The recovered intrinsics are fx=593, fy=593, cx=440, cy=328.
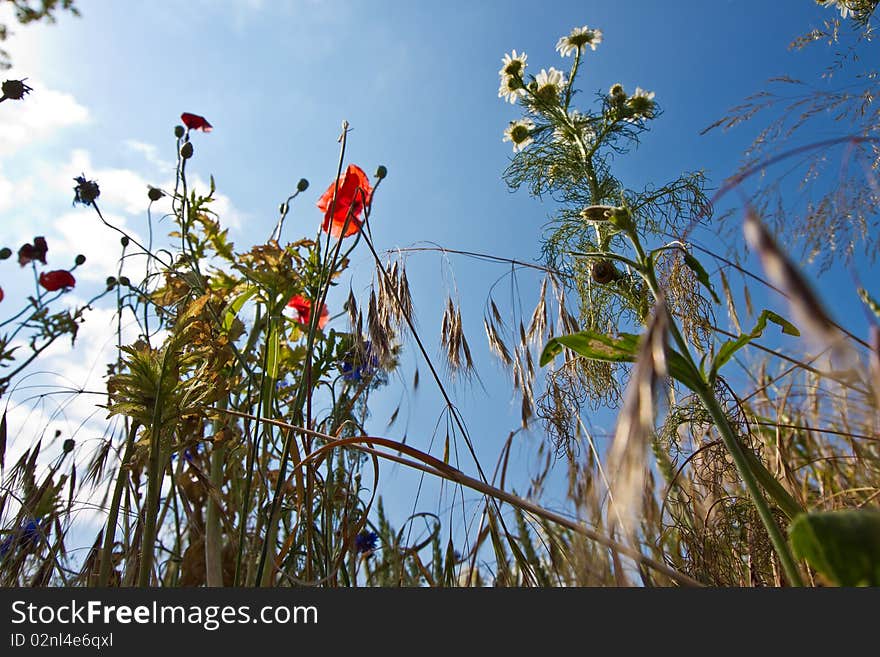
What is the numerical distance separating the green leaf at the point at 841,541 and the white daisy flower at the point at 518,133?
76.4 inches

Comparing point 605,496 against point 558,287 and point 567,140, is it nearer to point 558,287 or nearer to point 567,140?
point 558,287

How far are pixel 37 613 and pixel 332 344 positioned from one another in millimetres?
917

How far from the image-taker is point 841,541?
1.25 feet

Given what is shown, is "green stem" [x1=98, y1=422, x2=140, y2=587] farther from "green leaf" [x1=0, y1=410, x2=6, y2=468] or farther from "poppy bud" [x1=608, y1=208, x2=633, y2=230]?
"poppy bud" [x1=608, y1=208, x2=633, y2=230]

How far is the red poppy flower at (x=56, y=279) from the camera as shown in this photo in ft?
6.46

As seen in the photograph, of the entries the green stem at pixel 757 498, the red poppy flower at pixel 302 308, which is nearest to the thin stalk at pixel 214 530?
the red poppy flower at pixel 302 308

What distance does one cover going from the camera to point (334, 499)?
3.90 feet

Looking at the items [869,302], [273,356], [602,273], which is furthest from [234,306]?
[869,302]

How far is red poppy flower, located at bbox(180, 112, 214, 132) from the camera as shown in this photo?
5.70 ft

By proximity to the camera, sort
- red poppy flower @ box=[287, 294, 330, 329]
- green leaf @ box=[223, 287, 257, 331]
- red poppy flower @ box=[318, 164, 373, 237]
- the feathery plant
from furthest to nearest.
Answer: red poppy flower @ box=[287, 294, 330, 329] → green leaf @ box=[223, 287, 257, 331] → red poppy flower @ box=[318, 164, 373, 237] → the feathery plant

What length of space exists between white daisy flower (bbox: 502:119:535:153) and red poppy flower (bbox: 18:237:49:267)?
5.67 ft

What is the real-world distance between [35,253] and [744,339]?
2.35 metres

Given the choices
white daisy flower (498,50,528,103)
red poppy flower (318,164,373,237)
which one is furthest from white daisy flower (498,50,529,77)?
red poppy flower (318,164,373,237)

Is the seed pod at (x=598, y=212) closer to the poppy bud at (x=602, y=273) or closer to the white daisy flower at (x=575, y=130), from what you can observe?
the poppy bud at (x=602, y=273)
